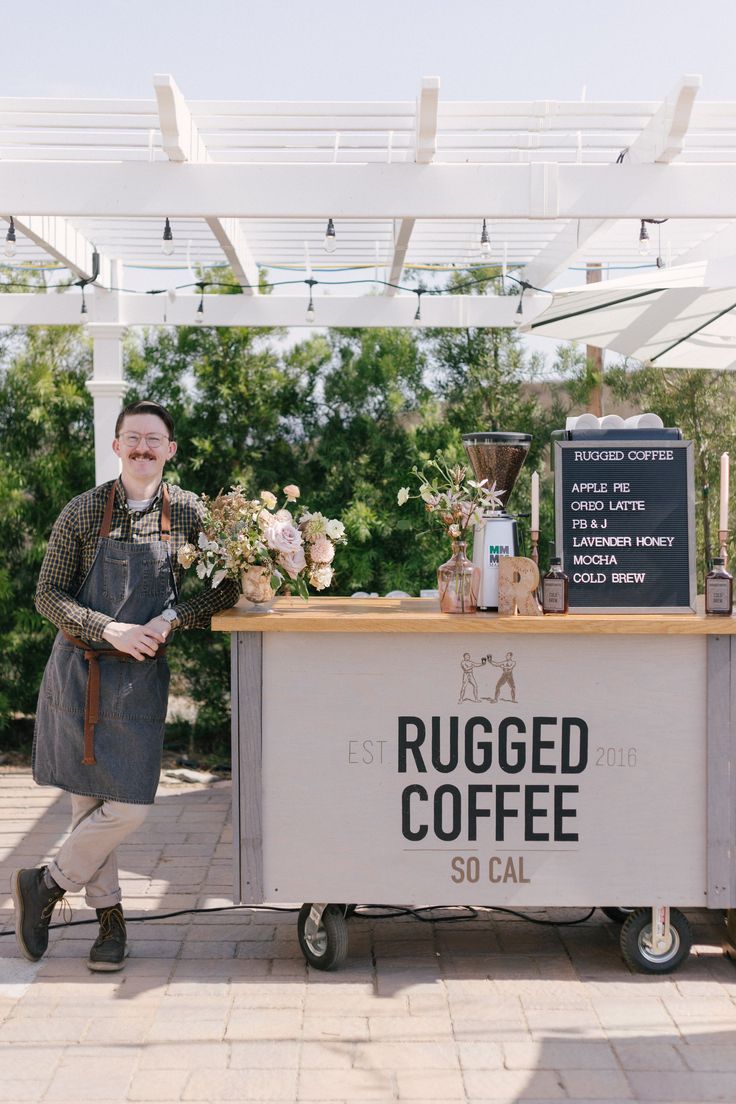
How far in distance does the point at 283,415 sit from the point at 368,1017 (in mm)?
4100

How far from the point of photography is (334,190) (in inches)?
160

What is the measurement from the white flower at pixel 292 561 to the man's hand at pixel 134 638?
405 mm

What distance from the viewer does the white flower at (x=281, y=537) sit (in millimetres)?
3373

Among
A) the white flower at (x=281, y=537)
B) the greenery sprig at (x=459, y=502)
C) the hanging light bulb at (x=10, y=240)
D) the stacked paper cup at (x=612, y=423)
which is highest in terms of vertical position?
the hanging light bulb at (x=10, y=240)

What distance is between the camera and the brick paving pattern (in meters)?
2.74

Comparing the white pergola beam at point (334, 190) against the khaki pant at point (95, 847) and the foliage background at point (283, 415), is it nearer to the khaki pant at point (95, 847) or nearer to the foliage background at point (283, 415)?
the khaki pant at point (95, 847)

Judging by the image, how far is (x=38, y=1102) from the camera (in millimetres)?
2658

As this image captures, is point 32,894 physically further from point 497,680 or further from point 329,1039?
point 497,680

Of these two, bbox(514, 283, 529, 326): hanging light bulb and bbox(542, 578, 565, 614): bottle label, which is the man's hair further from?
bbox(514, 283, 529, 326): hanging light bulb

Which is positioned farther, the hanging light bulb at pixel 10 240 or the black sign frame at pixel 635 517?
the hanging light bulb at pixel 10 240

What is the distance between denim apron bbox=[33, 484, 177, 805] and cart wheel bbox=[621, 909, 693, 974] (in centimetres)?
145

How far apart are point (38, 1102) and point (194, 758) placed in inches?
155

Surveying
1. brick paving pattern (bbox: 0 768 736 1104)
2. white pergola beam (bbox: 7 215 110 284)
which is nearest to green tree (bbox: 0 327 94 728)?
white pergola beam (bbox: 7 215 110 284)

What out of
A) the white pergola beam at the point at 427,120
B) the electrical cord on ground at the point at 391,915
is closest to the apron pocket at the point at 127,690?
the electrical cord on ground at the point at 391,915
